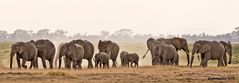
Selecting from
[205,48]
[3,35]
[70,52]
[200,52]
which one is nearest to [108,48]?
[200,52]

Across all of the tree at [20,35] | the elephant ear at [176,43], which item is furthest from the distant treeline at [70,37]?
the elephant ear at [176,43]

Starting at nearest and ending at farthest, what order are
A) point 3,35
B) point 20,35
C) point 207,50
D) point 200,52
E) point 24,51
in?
1. point 24,51
2. point 207,50
3. point 200,52
4. point 3,35
5. point 20,35

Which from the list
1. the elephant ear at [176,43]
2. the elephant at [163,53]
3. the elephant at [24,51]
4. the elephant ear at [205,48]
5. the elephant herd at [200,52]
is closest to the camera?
the elephant at [24,51]

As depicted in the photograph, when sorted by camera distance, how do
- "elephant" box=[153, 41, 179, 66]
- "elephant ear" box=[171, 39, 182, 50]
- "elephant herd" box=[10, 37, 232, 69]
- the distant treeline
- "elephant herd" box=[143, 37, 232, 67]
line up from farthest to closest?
the distant treeline < "elephant ear" box=[171, 39, 182, 50] < "elephant" box=[153, 41, 179, 66] < "elephant herd" box=[143, 37, 232, 67] < "elephant herd" box=[10, 37, 232, 69]

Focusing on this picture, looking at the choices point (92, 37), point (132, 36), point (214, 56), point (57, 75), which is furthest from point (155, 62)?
point (132, 36)

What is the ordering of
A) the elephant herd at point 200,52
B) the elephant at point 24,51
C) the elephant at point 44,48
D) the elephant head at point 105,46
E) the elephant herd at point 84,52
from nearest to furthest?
the elephant at point 24,51, the elephant herd at point 84,52, the elephant at point 44,48, the elephant herd at point 200,52, the elephant head at point 105,46

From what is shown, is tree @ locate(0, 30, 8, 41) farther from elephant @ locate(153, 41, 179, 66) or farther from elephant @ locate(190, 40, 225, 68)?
elephant @ locate(190, 40, 225, 68)

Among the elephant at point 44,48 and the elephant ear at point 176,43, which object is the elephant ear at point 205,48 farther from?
the elephant at point 44,48

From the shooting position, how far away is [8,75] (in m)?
22.9

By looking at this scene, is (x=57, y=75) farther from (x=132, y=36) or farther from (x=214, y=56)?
(x=132, y=36)

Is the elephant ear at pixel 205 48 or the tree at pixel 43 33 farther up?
the tree at pixel 43 33

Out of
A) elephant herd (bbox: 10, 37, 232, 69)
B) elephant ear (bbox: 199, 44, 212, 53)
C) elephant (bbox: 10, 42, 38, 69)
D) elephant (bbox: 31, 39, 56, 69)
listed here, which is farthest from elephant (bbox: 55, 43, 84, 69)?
elephant ear (bbox: 199, 44, 212, 53)

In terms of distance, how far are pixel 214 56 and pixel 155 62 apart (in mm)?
3639

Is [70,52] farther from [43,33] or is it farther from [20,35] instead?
[43,33]
